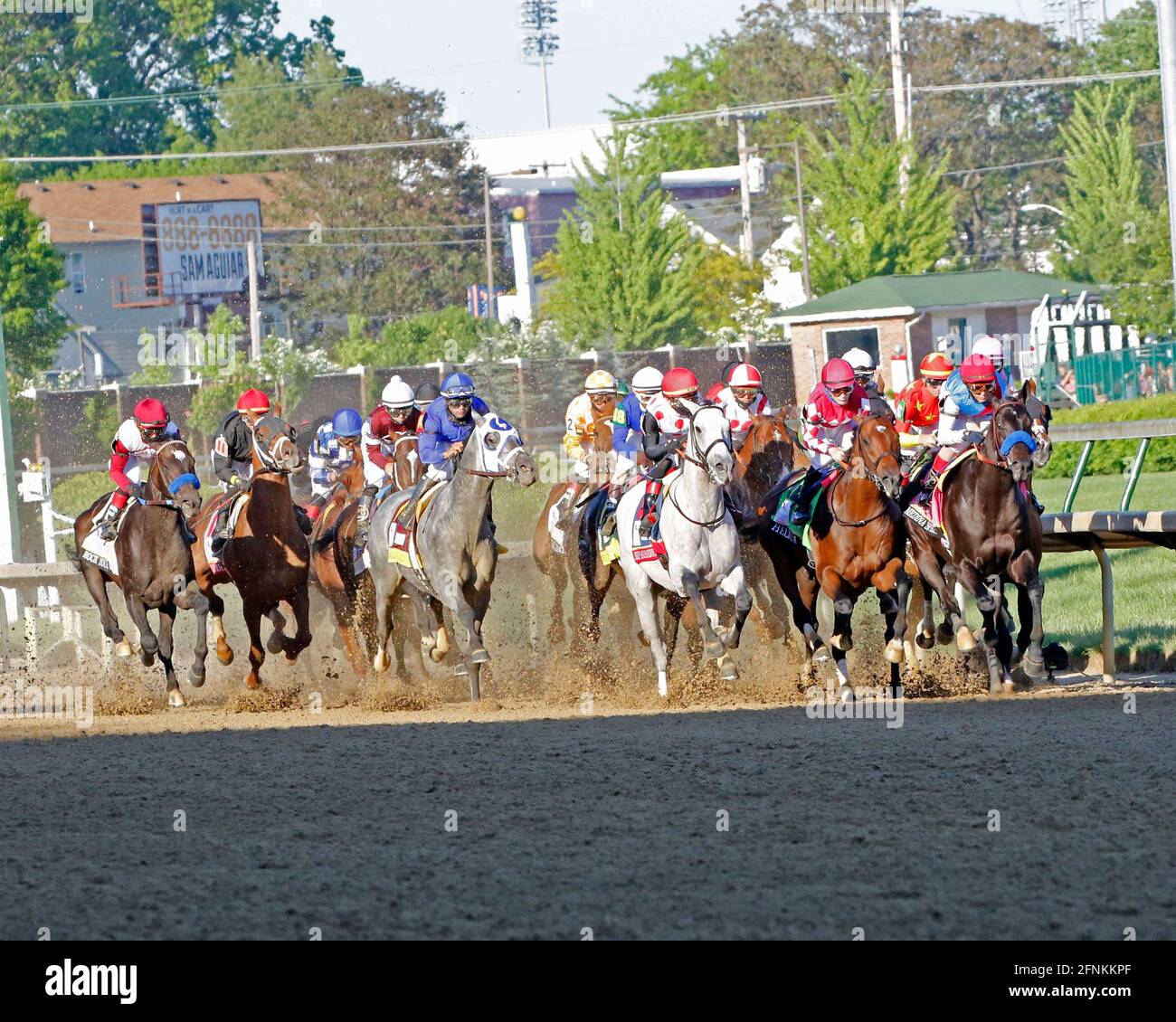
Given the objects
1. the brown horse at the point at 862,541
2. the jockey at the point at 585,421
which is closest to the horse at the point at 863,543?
the brown horse at the point at 862,541

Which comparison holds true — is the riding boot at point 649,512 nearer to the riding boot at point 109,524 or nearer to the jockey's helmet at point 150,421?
Answer: the jockey's helmet at point 150,421

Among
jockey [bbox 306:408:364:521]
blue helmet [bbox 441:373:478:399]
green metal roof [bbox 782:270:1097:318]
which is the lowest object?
jockey [bbox 306:408:364:521]

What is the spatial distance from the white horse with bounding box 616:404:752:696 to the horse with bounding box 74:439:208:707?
11.2 ft

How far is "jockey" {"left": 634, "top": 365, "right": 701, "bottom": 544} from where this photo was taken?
12.7 metres

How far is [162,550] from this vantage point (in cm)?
1404

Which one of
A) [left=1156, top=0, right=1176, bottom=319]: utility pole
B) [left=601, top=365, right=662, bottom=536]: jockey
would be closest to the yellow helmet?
[left=601, top=365, right=662, bottom=536]: jockey

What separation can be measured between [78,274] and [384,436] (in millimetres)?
57925

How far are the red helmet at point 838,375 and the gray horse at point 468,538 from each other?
1992 mm

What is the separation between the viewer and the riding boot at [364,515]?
49.4ft

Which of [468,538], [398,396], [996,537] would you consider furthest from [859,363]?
[398,396]

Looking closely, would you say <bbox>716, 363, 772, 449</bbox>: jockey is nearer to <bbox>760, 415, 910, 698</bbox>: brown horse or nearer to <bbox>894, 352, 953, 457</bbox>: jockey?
<bbox>894, 352, 953, 457</bbox>: jockey

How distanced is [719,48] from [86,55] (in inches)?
948

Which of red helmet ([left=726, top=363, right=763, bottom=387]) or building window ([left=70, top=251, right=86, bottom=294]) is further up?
building window ([left=70, top=251, right=86, bottom=294])
